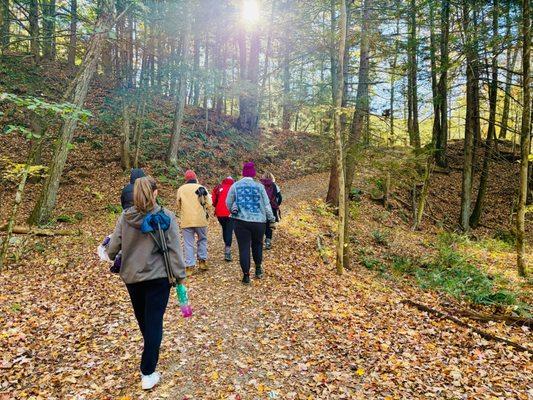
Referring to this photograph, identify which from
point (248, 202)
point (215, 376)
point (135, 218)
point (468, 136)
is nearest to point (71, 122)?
point (248, 202)

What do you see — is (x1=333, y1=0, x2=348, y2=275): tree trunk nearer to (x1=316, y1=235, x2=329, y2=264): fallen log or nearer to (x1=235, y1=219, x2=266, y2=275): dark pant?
(x1=316, y1=235, x2=329, y2=264): fallen log

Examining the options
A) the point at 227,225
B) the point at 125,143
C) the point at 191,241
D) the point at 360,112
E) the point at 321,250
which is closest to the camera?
the point at 191,241

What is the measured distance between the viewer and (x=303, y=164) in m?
23.8

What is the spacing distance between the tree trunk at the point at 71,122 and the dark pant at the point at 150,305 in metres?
7.37

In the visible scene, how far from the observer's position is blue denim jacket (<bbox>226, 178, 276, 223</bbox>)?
707 cm

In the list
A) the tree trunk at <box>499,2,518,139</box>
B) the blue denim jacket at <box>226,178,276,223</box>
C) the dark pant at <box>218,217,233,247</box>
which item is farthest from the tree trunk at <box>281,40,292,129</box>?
the blue denim jacket at <box>226,178,276,223</box>

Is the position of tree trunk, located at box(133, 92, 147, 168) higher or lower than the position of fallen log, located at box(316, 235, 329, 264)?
higher

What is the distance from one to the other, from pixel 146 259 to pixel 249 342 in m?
2.52

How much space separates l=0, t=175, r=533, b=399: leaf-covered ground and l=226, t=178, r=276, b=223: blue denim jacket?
153 centimetres

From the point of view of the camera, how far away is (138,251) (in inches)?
151

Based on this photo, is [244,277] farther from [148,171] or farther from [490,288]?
[148,171]

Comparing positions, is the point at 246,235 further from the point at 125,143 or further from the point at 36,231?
the point at 125,143

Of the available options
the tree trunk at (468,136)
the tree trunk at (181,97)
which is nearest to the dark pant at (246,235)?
the tree trunk at (181,97)

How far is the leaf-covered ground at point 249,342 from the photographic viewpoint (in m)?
4.52
